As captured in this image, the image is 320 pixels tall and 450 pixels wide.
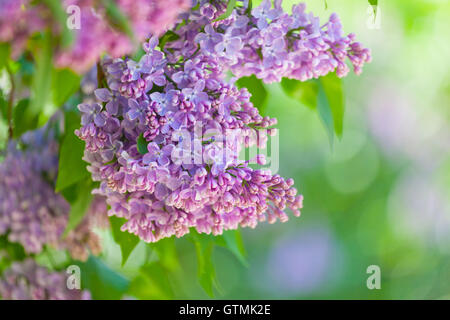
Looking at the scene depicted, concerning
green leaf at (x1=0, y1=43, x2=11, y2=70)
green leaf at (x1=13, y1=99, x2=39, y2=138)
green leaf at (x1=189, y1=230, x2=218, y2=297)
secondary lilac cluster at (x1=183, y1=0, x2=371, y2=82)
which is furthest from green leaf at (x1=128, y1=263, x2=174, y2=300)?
green leaf at (x1=0, y1=43, x2=11, y2=70)

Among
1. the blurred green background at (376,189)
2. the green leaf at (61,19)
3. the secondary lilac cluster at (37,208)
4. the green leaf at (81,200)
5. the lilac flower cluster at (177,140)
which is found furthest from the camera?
the blurred green background at (376,189)

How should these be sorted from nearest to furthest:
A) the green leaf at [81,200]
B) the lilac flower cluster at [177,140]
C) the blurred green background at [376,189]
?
the lilac flower cluster at [177,140] → the green leaf at [81,200] → the blurred green background at [376,189]

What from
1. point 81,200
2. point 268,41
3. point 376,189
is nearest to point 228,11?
point 268,41

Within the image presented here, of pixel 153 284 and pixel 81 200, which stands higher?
pixel 81 200

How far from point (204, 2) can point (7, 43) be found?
0.85 ft

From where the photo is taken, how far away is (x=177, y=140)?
47 centimetres

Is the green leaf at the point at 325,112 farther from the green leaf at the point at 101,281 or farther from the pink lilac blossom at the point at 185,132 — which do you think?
the green leaf at the point at 101,281

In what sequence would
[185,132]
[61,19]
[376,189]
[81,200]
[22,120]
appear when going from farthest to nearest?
[376,189], [22,120], [81,200], [185,132], [61,19]

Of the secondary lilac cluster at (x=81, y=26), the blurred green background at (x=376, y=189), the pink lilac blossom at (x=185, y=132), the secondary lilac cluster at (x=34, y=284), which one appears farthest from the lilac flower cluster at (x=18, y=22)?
the blurred green background at (x=376, y=189)

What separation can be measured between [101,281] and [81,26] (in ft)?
1.86

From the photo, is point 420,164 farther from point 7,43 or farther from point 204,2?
point 7,43

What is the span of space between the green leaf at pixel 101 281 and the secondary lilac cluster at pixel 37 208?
52 mm

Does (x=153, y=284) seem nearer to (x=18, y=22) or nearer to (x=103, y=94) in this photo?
(x=103, y=94)

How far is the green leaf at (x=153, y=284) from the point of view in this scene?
0.79m
